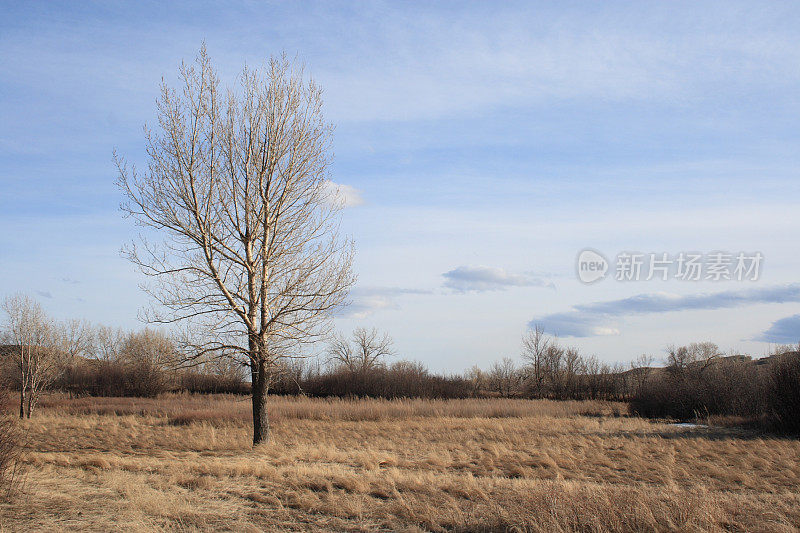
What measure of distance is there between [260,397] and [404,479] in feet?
23.4

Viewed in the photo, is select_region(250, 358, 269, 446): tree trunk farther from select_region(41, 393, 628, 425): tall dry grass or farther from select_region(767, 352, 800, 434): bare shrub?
select_region(767, 352, 800, 434): bare shrub

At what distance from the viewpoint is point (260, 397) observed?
55.3 ft

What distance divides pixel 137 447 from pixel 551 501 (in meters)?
15.5

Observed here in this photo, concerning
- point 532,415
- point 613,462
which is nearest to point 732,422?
point 532,415

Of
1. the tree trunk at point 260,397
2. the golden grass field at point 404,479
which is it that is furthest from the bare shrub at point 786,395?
the tree trunk at point 260,397

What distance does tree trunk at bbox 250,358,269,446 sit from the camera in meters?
16.7

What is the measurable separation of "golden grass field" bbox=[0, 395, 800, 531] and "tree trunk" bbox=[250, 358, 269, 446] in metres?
0.55

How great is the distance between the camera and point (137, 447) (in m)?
18.1

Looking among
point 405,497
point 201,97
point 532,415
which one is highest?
point 201,97

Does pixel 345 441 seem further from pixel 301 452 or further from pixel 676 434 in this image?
pixel 676 434

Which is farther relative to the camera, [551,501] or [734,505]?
[734,505]

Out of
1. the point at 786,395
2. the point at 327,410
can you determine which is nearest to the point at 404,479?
the point at 786,395

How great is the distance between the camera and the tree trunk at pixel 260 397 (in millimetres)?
16703

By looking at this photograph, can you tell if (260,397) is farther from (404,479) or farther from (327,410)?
(327,410)
